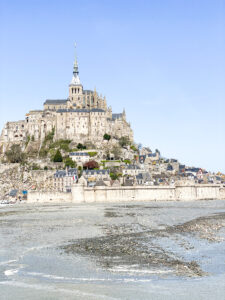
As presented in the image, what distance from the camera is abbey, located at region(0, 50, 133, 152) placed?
107 m

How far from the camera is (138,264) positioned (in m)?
21.1

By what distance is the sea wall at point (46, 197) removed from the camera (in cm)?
8012

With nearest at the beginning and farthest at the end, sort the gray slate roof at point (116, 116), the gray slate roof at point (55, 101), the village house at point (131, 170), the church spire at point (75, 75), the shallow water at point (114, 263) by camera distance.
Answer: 1. the shallow water at point (114, 263)
2. the village house at point (131, 170)
3. the gray slate roof at point (116, 116)
4. the gray slate roof at point (55, 101)
5. the church spire at point (75, 75)

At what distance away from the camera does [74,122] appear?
107 meters

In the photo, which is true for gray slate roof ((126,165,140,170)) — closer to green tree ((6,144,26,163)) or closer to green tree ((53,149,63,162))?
green tree ((53,149,63,162))

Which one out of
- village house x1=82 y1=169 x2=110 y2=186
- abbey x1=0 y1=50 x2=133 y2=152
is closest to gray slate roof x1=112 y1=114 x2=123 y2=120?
abbey x1=0 y1=50 x2=133 y2=152

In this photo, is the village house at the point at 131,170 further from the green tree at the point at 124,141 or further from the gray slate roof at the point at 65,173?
the green tree at the point at 124,141

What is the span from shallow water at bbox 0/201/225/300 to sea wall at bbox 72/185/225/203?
1667 inches

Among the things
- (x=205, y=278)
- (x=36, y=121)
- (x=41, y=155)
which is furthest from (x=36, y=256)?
(x=36, y=121)

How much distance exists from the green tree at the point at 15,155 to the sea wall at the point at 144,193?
29.9 m

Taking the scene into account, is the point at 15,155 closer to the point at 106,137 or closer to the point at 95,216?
the point at 106,137

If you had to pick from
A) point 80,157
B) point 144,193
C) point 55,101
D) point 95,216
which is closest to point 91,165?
point 80,157

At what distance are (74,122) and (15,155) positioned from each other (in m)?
16.1

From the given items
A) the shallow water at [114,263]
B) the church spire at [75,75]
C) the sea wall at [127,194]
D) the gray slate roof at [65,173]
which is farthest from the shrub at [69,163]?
the shallow water at [114,263]
